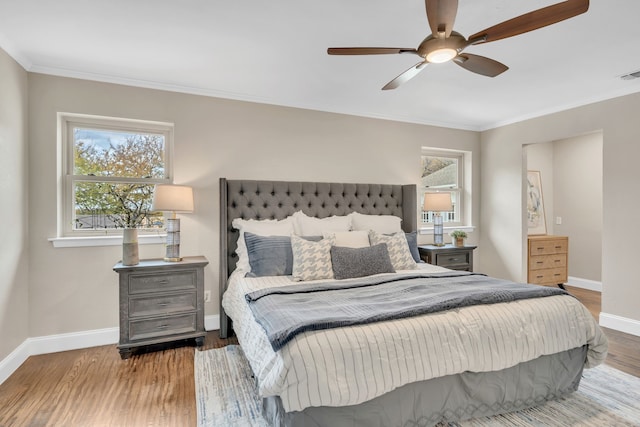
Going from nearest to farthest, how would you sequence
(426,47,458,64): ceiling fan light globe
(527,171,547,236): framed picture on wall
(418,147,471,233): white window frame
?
1. (426,47,458,64): ceiling fan light globe
2. (418,147,471,233): white window frame
3. (527,171,547,236): framed picture on wall

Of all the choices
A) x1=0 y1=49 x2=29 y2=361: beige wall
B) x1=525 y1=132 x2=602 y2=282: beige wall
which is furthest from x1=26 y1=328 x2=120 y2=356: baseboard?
x1=525 y1=132 x2=602 y2=282: beige wall

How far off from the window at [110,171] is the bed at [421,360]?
152 cm

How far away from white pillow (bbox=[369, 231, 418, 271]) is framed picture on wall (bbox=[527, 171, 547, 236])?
9.92ft

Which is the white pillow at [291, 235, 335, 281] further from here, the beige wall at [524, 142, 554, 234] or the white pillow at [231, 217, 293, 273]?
the beige wall at [524, 142, 554, 234]

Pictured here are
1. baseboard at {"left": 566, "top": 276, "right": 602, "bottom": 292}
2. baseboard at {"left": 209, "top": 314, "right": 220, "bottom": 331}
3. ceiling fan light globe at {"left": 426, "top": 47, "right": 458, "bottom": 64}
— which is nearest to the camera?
ceiling fan light globe at {"left": 426, "top": 47, "right": 458, "bottom": 64}

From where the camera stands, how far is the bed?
4.95 feet

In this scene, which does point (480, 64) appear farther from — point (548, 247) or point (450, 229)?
point (548, 247)

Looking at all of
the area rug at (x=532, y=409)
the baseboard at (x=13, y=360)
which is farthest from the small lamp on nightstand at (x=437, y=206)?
the baseboard at (x=13, y=360)

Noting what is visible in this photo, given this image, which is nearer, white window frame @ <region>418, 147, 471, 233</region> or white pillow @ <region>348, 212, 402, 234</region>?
white pillow @ <region>348, 212, 402, 234</region>

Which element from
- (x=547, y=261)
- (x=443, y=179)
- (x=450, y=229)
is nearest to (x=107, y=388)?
(x=450, y=229)

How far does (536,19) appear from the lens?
1561 mm

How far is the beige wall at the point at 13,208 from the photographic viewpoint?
7.89ft

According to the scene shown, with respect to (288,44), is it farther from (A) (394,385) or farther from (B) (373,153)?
(A) (394,385)

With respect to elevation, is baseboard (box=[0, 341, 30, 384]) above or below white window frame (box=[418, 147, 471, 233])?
below
